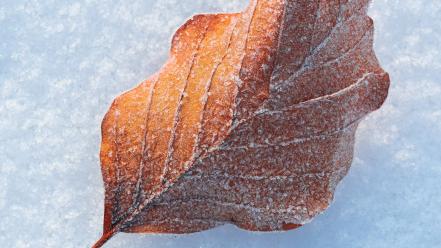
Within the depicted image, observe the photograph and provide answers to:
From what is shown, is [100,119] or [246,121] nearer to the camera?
[246,121]

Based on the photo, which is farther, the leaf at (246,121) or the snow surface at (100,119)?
the snow surface at (100,119)

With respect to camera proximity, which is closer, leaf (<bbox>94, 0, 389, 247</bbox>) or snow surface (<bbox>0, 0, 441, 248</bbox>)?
leaf (<bbox>94, 0, 389, 247</bbox>)

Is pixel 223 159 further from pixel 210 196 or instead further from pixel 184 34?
pixel 184 34

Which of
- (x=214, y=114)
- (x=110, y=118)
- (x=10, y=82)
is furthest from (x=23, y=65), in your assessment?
(x=214, y=114)
